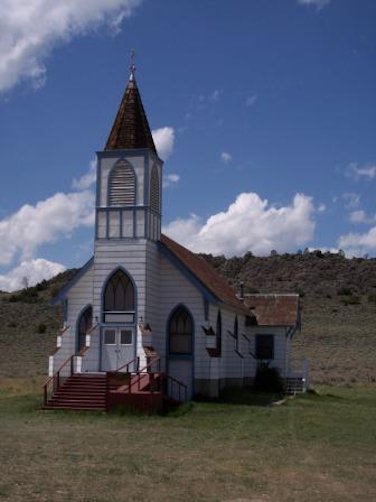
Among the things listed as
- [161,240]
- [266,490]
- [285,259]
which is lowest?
[266,490]

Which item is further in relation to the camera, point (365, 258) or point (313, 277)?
point (365, 258)

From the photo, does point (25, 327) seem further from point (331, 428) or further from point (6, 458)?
point (6, 458)

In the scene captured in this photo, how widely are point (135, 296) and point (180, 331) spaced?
7.97ft

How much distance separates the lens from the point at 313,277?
87625mm

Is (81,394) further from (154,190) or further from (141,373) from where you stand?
(154,190)

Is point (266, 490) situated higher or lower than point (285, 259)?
lower

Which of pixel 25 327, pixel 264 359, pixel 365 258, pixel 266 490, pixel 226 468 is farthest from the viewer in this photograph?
pixel 365 258

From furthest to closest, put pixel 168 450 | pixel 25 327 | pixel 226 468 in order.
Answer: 1. pixel 25 327
2. pixel 168 450
3. pixel 226 468

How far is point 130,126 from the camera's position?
3162 centimetres

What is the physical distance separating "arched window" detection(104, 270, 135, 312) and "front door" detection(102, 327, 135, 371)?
83 centimetres

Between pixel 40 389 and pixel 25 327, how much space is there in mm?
33454

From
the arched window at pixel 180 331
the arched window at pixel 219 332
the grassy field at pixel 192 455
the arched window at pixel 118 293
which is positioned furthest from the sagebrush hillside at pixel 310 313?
the grassy field at pixel 192 455

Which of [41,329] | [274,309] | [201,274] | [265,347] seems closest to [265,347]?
[265,347]

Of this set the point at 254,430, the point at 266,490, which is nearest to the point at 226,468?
the point at 266,490
